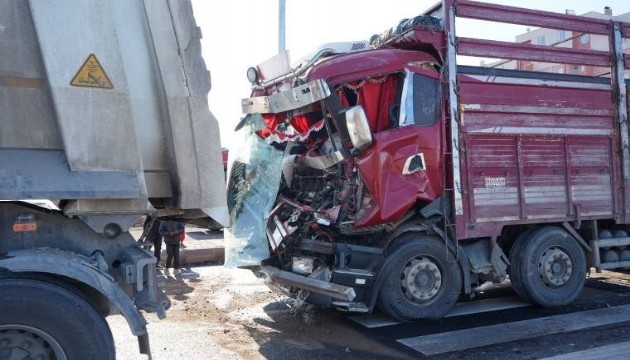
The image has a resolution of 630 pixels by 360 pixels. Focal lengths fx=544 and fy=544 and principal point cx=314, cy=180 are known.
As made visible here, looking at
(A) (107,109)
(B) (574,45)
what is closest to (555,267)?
(B) (574,45)

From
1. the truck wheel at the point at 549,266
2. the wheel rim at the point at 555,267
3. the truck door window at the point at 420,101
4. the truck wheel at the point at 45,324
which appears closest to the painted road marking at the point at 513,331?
the truck wheel at the point at 549,266

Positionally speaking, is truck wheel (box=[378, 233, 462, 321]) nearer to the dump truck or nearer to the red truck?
the red truck

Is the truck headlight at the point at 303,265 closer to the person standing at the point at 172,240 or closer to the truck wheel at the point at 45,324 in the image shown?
the truck wheel at the point at 45,324

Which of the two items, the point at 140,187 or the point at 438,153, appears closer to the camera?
the point at 140,187

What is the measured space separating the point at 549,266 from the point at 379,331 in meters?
2.44

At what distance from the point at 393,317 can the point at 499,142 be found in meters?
2.39

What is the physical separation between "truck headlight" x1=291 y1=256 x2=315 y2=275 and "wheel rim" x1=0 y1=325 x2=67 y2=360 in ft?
10.1

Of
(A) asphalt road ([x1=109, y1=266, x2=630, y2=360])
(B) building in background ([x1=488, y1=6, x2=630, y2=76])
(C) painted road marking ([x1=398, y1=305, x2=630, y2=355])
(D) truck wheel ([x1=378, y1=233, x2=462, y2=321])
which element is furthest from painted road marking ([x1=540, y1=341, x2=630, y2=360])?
(B) building in background ([x1=488, y1=6, x2=630, y2=76])

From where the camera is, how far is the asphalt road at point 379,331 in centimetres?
510

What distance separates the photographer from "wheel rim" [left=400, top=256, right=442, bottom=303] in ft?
19.4

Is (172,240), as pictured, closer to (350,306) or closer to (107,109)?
(350,306)

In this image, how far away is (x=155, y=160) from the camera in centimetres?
366

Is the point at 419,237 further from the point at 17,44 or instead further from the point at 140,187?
the point at 17,44

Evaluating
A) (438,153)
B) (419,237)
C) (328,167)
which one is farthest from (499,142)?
(328,167)
